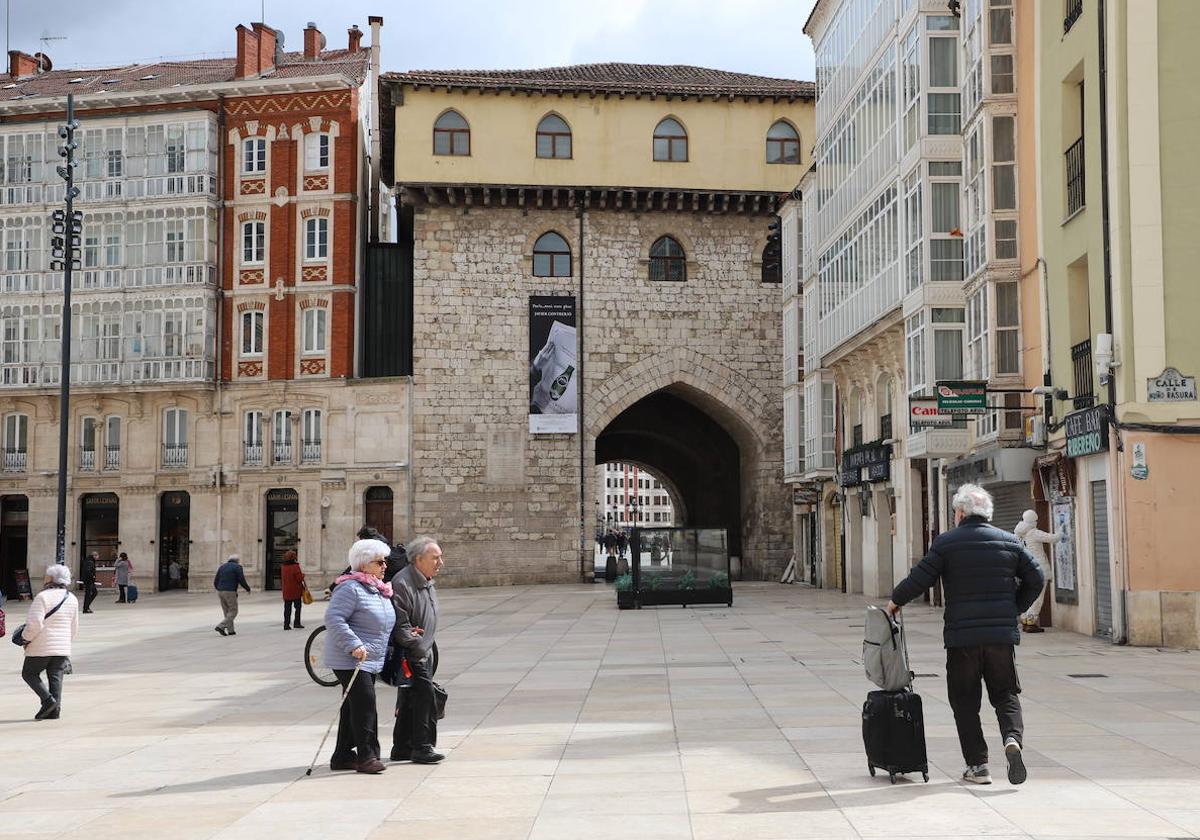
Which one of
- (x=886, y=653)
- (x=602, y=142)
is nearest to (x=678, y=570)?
(x=602, y=142)

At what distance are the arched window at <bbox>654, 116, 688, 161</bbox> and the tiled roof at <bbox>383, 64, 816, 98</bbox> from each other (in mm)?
1076

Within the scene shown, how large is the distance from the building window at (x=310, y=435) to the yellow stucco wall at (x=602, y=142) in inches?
303

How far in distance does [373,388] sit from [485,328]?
383 cm

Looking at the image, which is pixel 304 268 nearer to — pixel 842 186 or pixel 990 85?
pixel 842 186

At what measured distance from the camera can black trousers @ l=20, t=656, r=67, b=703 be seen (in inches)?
489

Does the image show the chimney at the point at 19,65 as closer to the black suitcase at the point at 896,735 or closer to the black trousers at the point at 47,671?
the black trousers at the point at 47,671

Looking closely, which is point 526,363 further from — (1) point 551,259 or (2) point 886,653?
(2) point 886,653

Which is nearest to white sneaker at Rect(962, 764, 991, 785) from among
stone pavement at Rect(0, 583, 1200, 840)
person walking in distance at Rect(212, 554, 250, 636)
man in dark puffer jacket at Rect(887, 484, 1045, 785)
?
man in dark puffer jacket at Rect(887, 484, 1045, 785)

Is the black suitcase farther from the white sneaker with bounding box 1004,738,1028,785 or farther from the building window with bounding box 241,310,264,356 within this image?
the building window with bounding box 241,310,264,356

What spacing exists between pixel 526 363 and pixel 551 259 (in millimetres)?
3361

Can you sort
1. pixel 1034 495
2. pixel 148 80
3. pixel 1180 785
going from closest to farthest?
pixel 1180 785 → pixel 1034 495 → pixel 148 80

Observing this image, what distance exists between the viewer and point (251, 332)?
146ft

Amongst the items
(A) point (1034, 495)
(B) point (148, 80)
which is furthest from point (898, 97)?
(B) point (148, 80)

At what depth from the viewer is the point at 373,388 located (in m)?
43.8
